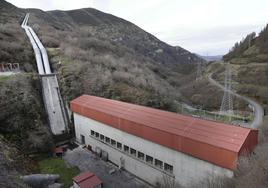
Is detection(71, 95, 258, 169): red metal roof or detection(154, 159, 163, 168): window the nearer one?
detection(71, 95, 258, 169): red metal roof

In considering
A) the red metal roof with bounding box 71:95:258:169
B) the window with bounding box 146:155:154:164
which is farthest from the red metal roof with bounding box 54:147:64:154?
the window with bounding box 146:155:154:164

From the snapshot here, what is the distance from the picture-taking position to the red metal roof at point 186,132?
451 inches

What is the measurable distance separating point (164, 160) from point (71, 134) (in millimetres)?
13780

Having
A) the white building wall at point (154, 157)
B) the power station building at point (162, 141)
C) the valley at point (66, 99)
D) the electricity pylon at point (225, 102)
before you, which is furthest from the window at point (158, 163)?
the electricity pylon at point (225, 102)

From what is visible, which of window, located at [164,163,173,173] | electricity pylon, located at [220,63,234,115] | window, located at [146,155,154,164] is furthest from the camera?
electricity pylon, located at [220,63,234,115]

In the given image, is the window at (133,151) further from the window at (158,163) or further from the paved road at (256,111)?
the paved road at (256,111)

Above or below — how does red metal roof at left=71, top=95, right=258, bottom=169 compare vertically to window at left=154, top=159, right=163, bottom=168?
above

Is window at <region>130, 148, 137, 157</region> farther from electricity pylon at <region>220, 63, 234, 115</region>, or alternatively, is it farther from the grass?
electricity pylon at <region>220, 63, 234, 115</region>

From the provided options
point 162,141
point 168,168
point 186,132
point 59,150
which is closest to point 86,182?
point 168,168

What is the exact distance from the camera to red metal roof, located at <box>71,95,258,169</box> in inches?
451

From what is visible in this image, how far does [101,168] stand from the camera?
1855cm

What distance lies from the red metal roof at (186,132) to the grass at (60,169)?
497cm

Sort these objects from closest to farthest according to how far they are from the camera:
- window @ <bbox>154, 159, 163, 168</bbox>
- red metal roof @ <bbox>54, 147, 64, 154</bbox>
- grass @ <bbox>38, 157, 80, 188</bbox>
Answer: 1. window @ <bbox>154, 159, 163, 168</bbox>
2. grass @ <bbox>38, 157, 80, 188</bbox>
3. red metal roof @ <bbox>54, 147, 64, 154</bbox>

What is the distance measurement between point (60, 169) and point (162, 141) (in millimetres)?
9591
